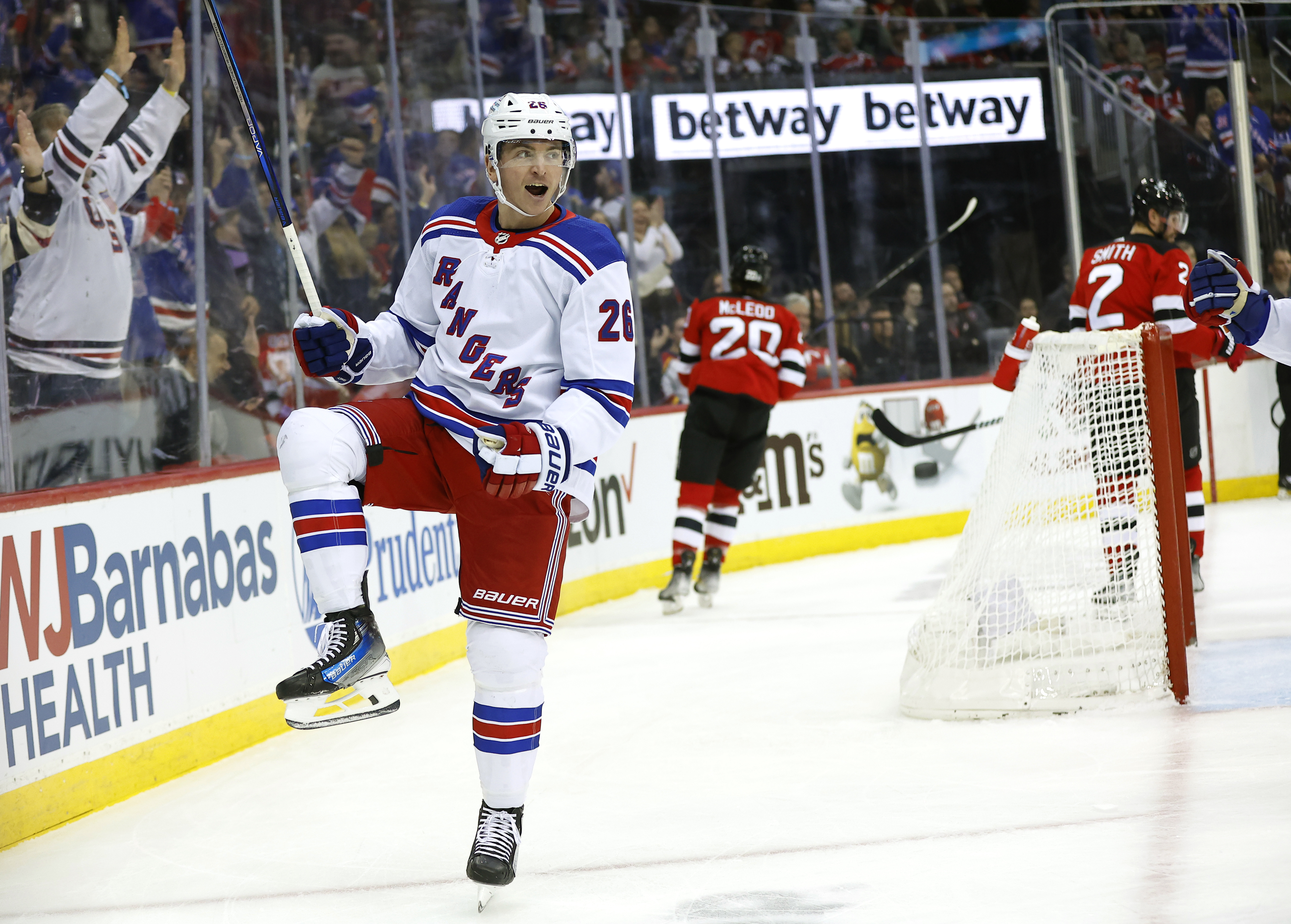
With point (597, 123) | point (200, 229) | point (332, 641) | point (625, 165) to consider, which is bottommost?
point (332, 641)

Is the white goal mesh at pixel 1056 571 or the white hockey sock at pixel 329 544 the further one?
the white goal mesh at pixel 1056 571

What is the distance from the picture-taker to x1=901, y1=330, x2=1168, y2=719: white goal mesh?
144 inches

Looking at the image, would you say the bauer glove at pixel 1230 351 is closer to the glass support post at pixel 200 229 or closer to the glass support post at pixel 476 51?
the glass support post at pixel 200 229

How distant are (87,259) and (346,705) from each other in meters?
2.60

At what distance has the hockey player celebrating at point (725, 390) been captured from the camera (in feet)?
20.3

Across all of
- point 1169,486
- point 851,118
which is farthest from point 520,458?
point 851,118

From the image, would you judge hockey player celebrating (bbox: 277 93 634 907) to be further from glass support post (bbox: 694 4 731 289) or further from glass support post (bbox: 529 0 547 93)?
glass support post (bbox: 694 4 731 289)

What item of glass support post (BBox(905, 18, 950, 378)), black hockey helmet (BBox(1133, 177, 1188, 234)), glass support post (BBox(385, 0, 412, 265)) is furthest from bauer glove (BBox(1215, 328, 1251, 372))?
glass support post (BBox(905, 18, 950, 378))

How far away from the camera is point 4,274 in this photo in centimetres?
386

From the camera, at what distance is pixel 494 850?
244 centimetres

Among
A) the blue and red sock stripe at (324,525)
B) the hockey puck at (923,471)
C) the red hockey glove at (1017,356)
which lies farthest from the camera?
the hockey puck at (923,471)

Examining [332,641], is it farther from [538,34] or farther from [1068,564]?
[538,34]

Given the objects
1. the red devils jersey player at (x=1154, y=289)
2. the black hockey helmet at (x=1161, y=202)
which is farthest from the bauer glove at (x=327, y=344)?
the black hockey helmet at (x=1161, y=202)

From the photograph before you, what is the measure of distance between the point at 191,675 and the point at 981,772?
208cm
